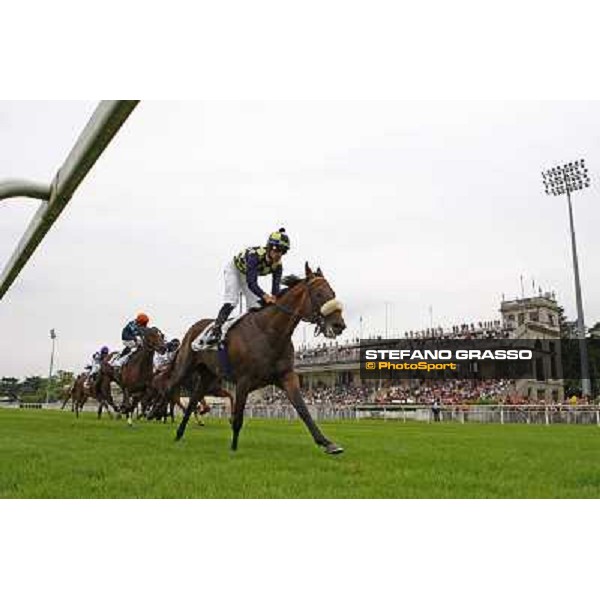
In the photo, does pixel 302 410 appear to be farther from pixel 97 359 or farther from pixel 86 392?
pixel 86 392

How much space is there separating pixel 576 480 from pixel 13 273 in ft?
16.3

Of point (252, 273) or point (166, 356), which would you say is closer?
point (252, 273)

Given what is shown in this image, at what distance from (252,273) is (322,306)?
52.1 inches

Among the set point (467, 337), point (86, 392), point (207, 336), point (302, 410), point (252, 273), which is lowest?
point (302, 410)

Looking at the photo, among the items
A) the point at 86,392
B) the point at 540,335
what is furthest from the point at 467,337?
the point at 86,392

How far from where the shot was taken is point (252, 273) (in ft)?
28.2

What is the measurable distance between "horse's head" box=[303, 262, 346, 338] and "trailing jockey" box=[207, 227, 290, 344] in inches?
23.1

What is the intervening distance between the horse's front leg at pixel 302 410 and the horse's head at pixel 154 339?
301 inches

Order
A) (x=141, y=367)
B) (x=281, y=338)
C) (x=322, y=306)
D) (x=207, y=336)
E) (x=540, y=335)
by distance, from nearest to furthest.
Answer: (x=322, y=306) → (x=281, y=338) → (x=207, y=336) → (x=141, y=367) → (x=540, y=335)

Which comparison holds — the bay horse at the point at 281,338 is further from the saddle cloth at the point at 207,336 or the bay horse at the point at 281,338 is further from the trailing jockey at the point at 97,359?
the trailing jockey at the point at 97,359

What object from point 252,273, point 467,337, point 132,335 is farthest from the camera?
point 467,337

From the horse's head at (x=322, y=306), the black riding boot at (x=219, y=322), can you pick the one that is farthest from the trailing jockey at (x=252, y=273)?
→ the horse's head at (x=322, y=306)

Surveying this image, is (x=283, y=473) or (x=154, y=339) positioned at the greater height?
(x=154, y=339)

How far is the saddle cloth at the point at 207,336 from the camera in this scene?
9094 mm
